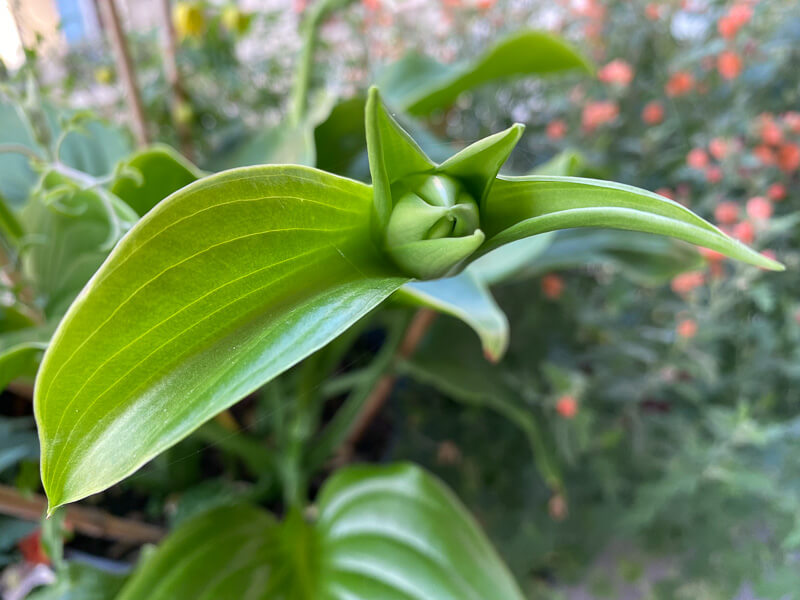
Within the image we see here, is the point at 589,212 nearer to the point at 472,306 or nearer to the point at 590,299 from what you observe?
the point at 472,306

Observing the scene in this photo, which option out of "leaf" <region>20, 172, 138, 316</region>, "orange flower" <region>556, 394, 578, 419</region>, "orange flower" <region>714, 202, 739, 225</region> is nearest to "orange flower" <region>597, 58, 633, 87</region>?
"orange flower" <region>714, 202, 739, 225</region>

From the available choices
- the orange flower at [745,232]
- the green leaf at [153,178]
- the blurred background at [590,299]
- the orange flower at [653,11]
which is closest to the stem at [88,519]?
the blurred background at [590,299]

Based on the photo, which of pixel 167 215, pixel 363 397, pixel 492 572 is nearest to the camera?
pixel 167 215

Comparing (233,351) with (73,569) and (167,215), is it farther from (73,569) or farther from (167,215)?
(73,569)

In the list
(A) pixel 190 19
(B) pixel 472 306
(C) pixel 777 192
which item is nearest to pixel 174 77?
(A) pixel 190 19

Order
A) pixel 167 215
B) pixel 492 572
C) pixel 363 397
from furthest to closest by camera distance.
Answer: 1. pixel 363 397
2. pixel 492 572
3. pixel 167 215

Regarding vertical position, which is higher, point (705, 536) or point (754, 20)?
point (754, 20)

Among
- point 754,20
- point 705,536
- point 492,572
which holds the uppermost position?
point 754,20

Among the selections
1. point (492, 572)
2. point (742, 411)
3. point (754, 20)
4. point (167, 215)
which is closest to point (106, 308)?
point (167, 215)

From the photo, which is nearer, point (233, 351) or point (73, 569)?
point (233, 351)
